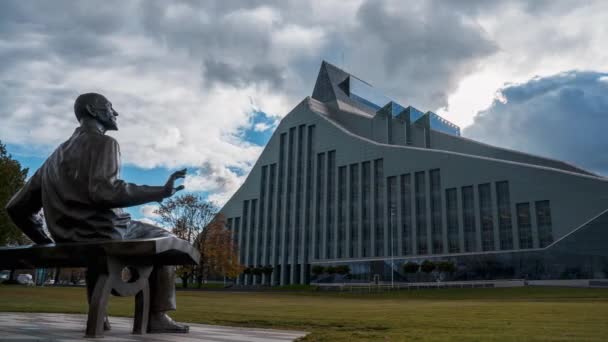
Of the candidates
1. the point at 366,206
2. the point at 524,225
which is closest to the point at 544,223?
the point at 524,225

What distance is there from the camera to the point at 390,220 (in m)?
63.9

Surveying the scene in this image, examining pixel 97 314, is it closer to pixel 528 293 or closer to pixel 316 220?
pixel 528 293

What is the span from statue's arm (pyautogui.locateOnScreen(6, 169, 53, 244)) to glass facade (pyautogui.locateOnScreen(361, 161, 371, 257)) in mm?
59825

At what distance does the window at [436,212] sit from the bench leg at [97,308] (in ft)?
185

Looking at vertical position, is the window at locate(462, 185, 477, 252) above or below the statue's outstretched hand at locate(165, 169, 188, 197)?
above

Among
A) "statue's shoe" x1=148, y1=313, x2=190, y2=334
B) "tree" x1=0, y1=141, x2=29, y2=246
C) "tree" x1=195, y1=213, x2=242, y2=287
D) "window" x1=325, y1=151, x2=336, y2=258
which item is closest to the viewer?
"statue's shoe" x1=148, y1=313, x2=190, y2=334

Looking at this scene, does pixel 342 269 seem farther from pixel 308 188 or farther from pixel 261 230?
pixel 261 230

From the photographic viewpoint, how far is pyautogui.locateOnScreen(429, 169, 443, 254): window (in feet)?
194

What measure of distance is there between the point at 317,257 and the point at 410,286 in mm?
17297

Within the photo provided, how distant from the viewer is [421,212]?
61.7 m

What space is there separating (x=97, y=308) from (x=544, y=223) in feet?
176

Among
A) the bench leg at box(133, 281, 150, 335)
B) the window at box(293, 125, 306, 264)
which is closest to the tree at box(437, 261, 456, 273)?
the window at box(293, 125, 306, 264)

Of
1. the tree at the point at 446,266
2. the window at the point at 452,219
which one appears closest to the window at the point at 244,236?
the window at the point at 452,219

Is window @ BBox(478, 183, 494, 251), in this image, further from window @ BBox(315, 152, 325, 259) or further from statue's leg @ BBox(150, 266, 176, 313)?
statue's leg @ BBox(150, 266, 176, 313)
